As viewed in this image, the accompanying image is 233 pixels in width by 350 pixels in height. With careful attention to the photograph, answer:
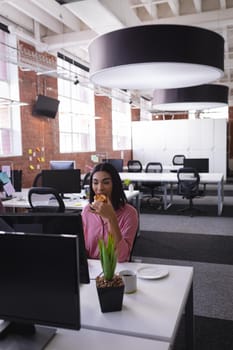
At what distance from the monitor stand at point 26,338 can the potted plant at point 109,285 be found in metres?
0.24

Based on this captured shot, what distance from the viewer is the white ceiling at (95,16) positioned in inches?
177

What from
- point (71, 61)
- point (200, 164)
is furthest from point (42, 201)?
point (71, 61)

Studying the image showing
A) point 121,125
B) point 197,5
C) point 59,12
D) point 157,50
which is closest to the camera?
point 157,50

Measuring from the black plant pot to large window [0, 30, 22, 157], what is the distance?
206 inches

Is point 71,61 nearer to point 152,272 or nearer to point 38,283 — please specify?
point 152,272

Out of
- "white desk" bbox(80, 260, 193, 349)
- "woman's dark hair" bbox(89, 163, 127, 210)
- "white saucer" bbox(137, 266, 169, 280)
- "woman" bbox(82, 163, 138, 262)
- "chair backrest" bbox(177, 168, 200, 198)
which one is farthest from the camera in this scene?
"chair backrest" bbox(177, 168, 200, 198)

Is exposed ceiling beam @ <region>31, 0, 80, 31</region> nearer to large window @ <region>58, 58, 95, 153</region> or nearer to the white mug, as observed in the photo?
large window @ <region>58, 58, 95, 153</region>

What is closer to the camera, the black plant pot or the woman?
the black plant pot

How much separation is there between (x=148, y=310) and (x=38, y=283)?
52 centimetres

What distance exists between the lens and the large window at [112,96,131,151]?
1141cm

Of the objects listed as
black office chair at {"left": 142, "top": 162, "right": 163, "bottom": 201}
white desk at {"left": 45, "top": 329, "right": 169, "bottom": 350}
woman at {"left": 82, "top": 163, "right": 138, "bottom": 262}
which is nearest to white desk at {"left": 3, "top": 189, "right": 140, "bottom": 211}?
woman at {"left": 82, "top": 163, "right": 138, "bottom": 262}

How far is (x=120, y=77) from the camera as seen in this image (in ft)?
10.6

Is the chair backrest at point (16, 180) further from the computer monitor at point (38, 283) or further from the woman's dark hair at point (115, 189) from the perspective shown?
the computer monitor at point (38, 283)

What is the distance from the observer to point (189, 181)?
6.55 metres
